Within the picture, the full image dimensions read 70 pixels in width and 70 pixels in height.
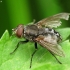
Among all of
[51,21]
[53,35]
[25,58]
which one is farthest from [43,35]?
[25,58]

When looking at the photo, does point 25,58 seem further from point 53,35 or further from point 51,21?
point 51,21

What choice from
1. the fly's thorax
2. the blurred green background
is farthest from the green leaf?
the blurred green background

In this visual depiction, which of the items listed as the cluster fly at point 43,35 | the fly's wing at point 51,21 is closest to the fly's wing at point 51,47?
the cluster fly at point 43,35

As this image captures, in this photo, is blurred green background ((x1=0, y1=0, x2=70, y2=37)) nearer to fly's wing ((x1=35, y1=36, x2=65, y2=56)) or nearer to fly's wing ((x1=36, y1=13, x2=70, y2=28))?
fly's wing ((x1=36, y1=13, x2=70, y2=28))

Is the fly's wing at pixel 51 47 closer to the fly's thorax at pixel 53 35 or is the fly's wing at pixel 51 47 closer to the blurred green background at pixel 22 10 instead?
the fly's thorax at pixel 53 35

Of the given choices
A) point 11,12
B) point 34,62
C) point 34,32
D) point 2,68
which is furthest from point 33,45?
point 11,12
